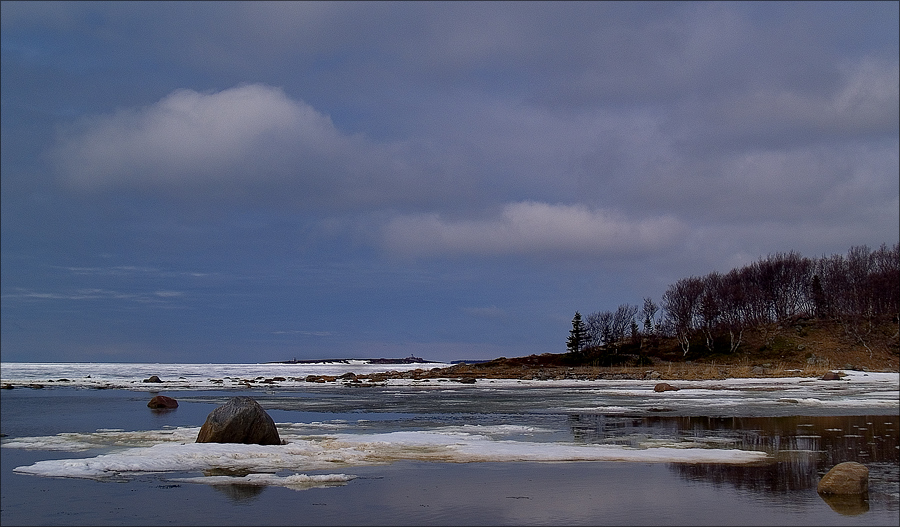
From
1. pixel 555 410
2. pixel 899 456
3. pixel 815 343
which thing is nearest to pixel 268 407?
pixel 555 410

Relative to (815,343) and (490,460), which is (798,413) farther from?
(815,343)

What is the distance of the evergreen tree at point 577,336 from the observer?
112 metres

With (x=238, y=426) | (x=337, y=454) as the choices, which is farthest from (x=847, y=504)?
(x=238, y=426)

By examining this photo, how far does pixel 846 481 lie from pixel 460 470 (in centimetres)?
793

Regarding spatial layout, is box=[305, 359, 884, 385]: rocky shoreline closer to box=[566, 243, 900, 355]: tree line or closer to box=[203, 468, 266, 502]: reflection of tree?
box=[566, 243, 900, 355]: tree line

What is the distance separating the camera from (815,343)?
98250 mm

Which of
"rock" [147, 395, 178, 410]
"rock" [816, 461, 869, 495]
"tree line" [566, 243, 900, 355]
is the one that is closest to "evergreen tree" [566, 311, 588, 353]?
"tree line" [566, 243, 900, 355]

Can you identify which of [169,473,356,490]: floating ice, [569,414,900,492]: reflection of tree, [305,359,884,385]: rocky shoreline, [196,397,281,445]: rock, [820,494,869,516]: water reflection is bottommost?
[305,359,884,385]: rocky shoreline

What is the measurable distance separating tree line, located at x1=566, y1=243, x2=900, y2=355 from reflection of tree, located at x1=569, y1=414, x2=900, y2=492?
7899 cm

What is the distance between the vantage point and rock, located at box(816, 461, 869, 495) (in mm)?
13578

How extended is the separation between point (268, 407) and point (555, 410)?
15.7 meters

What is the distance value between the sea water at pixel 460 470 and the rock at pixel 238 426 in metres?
0.55

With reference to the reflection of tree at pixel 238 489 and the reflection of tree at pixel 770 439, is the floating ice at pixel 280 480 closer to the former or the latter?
the reflection of tree at pixel 238 489

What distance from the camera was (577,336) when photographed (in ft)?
374
